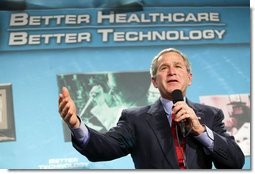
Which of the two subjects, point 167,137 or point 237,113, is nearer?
point 167,137

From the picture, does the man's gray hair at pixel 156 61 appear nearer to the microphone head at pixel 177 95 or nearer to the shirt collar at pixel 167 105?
the shirt collar at pixel 167 105

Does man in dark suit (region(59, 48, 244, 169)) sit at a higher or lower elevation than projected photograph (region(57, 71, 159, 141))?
lower

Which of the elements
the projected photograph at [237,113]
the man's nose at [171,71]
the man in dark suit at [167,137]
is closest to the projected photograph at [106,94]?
the man in dark suit at [167,137]

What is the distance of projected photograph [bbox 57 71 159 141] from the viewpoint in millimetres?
2592

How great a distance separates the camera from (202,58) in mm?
2686

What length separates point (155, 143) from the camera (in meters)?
2.36

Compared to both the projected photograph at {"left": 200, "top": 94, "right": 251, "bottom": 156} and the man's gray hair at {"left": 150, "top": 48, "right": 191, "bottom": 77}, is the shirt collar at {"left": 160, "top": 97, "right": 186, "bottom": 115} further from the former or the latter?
the projected photograph at {"left": 200, "top": 94, "right": 251, "bottom": 156}

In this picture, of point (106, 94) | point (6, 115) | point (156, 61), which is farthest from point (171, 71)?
point (6, 115)

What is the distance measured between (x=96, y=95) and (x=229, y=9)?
3.68 ft

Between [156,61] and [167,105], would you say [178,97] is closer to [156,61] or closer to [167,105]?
[167,105]

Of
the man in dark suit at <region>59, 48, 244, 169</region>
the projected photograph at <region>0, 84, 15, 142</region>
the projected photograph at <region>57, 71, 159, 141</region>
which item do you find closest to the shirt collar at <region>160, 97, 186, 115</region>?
the man in dark suit at <region>59, 48, 244, 169</region>

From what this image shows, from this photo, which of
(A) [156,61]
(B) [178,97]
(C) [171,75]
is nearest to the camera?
(B) [178,97]

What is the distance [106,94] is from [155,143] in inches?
19.4

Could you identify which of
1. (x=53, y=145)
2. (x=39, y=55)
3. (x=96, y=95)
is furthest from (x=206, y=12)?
(x=53, y=145)
